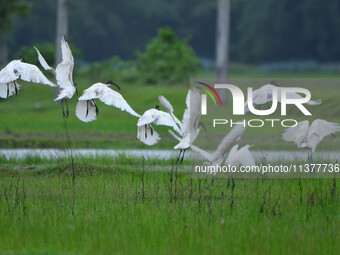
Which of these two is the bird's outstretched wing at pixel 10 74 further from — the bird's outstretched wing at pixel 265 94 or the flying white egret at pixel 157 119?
the bird's outstretched wing at pixel 265 94

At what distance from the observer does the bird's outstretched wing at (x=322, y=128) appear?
20.4 ft

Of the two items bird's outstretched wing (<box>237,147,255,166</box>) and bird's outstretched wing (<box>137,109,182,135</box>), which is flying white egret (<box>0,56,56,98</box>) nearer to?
bird's outstretched wing (<box>137,109,182,135</box>)

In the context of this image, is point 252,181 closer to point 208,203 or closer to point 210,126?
point 208,203

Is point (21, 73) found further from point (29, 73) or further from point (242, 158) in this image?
point (242, 158)

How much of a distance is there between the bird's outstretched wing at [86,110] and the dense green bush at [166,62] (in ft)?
53.6

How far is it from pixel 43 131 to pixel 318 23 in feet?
104

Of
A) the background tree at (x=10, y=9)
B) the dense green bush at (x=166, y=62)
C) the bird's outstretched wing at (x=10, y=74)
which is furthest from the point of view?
the background tree at (x=10, y=9)

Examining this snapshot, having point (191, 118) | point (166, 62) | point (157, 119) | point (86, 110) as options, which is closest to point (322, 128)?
point (191, 118)

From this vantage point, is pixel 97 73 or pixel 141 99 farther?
pixel 97 73

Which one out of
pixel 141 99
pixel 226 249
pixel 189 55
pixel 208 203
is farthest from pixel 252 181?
pixel 189 55

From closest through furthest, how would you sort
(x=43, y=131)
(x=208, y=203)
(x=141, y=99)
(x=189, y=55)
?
(x=208, y=203)
(x=43, y=131)
(x=141, y=99)
(x=189, y=55)

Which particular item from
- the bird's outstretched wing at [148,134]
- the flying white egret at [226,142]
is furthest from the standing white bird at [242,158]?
the bird's outstretched wing at [148,134]

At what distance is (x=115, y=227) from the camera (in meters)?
5.05

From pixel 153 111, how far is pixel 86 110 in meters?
0.62
